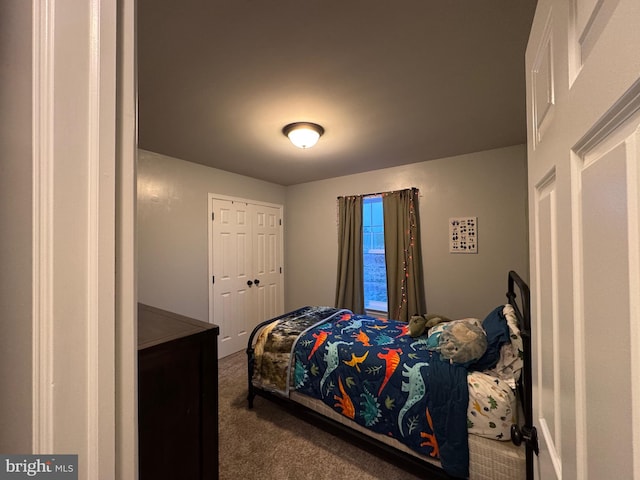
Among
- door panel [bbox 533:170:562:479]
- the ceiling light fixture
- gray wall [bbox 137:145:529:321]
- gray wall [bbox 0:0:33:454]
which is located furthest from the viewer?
gray wall [bbox 137:145:529:321]

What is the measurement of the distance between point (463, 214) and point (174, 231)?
3362 millimetres

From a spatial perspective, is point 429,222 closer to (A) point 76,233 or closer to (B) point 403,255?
(B) point 403,255

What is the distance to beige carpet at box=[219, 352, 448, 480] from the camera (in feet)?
5.36

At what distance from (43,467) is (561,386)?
0.93 m

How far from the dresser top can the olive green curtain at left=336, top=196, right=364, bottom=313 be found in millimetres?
2706

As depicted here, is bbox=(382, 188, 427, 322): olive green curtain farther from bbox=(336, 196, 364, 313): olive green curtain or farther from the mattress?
the mattress

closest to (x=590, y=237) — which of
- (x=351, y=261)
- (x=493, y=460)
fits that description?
(x=493, y=460)

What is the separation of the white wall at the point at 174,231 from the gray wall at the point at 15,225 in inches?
98.2

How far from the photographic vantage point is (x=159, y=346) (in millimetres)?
847

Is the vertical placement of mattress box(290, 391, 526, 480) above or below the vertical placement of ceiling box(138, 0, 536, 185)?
→ below

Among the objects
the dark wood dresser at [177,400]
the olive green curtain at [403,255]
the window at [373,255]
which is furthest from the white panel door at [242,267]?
the dark wood dresser at [177,400]

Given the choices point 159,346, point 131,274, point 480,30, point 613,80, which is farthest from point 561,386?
point 480,30

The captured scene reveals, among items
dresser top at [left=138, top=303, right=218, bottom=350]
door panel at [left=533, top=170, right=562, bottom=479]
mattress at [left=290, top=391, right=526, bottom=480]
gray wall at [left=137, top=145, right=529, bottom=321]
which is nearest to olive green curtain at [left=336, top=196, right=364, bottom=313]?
gray wall at [left=137, top=145, right=529, bottom=321]

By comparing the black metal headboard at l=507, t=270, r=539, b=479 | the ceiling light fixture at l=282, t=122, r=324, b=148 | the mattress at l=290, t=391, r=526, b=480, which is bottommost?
the mattress at l=290, t=391, r=526, b=480
